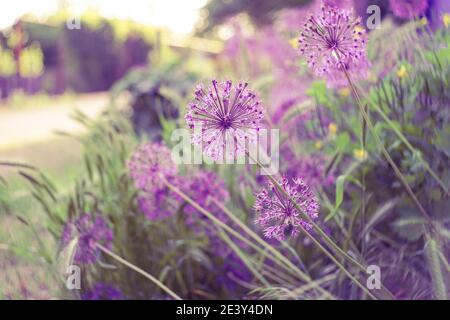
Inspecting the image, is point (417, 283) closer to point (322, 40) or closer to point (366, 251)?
point (366, 251)

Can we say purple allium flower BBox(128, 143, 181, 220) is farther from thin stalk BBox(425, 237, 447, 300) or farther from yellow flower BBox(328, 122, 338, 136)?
thin stalk BBox(425, 237, 447, 300)

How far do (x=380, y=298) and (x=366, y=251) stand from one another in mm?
189

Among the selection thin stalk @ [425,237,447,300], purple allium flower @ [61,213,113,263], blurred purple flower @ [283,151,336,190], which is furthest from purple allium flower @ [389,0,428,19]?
purple allium flower @ [61,213,113,263]

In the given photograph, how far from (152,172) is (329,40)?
0.55 m

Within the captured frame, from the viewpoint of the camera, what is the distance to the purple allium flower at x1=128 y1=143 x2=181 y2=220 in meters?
1.33

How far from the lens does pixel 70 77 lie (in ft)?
35.3

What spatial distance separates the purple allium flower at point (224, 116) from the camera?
88 cm

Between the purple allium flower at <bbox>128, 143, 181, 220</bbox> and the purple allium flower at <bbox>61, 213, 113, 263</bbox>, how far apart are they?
0.12 metres

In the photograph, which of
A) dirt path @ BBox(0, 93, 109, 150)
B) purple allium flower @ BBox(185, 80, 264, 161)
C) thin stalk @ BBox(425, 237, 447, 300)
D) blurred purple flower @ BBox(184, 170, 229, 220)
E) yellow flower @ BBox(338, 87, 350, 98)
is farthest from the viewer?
dirt path @ BBox(0, 93, 109, 150)

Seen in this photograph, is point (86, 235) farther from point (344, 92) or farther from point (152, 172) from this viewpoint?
point (344, 92)

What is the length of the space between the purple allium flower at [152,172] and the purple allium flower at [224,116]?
41 centimetres

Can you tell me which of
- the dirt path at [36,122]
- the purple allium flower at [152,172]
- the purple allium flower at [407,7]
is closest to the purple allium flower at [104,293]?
the purple allium flower at [152,172]

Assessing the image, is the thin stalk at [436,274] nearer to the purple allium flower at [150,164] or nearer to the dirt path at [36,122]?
the purple allium flower at [150,164]
